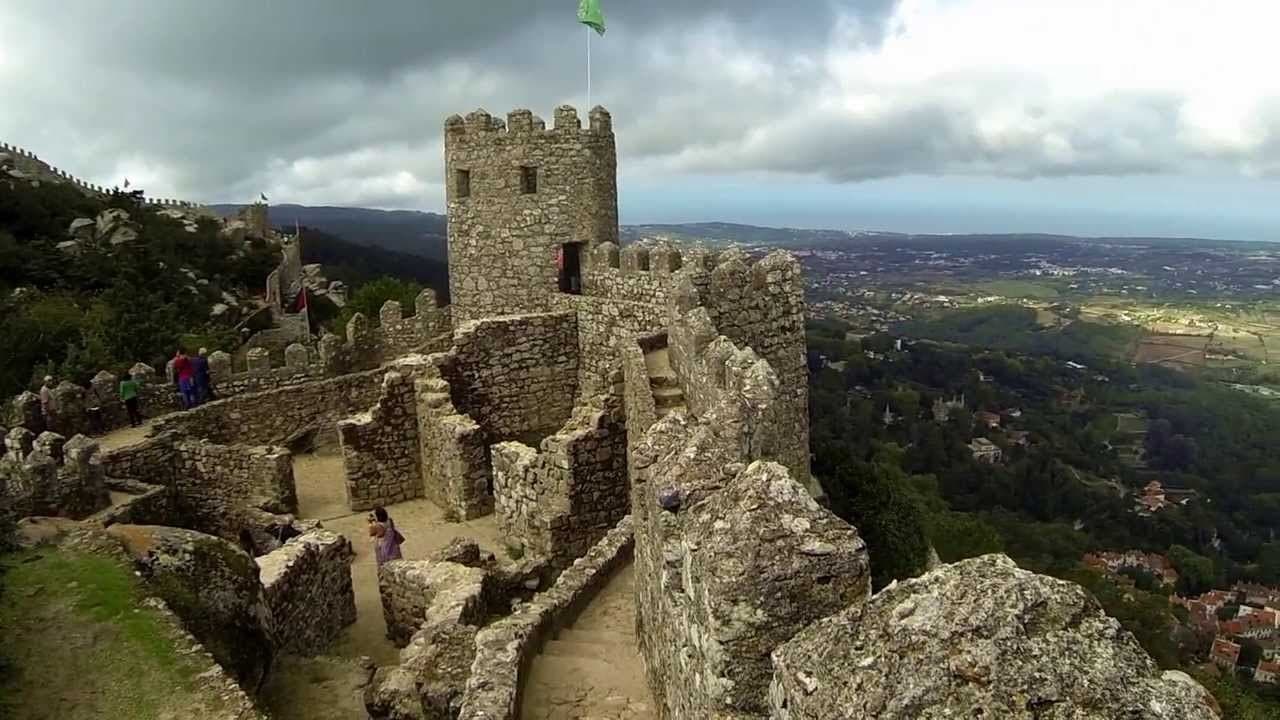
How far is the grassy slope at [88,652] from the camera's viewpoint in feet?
18.8

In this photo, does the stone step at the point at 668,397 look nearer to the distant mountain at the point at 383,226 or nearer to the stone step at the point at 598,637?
the stone step at the point at 598,637

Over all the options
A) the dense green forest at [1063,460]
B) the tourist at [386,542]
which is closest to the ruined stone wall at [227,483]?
the tourist at [386,542]

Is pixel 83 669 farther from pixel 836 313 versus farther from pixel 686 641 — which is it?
pixel 836 313

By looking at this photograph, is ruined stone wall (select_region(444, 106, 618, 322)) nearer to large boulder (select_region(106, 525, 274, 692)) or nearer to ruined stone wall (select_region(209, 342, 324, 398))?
ruined stone wall (select_region(209, 342, 324, 398))

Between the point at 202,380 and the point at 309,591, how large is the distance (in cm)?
856

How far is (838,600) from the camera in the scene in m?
2.93

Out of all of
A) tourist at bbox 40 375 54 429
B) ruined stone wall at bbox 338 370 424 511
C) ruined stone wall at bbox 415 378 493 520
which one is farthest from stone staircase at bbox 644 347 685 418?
tourist at bbox 40 375 54 429

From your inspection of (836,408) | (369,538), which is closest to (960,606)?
(369,538)

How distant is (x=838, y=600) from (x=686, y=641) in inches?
36.5

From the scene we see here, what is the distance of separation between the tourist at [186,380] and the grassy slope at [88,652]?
8455 millimetres

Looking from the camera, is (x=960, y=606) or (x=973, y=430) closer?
(x=960, y=606)

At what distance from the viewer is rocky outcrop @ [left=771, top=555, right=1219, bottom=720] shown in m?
2.09

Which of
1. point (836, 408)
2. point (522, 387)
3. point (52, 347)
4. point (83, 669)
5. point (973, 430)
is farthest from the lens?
point (973, 430)

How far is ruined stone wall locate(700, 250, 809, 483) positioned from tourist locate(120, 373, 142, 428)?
10488 millimetres
